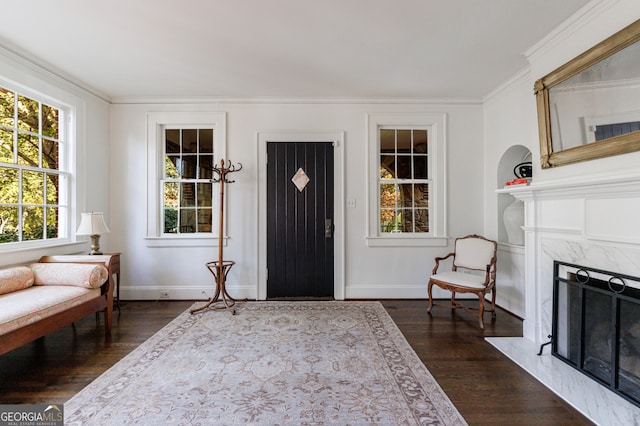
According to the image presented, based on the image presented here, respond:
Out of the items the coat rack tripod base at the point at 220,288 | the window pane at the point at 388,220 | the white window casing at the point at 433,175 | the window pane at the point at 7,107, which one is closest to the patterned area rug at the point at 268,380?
the coat rack tripod base at the point at 220,288

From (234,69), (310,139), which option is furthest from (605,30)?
(234,69)

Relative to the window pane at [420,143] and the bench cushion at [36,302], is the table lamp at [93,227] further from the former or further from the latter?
the window pane at [420,143]

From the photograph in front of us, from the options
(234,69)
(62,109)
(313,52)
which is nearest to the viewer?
(313,52)

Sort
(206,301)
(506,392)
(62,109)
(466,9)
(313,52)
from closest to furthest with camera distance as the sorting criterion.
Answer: (506,392) → (466,9) → (313,52) → (62,109) → (206,301)

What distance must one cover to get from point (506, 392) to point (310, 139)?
128 inches

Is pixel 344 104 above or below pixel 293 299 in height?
above

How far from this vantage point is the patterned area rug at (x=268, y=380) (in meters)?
1.72

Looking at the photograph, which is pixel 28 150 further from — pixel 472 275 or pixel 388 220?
pixel 472 275

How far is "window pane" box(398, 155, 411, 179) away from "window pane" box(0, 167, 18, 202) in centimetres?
432

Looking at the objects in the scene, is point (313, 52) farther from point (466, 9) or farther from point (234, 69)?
point (466, 9)

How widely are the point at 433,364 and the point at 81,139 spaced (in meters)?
4.48

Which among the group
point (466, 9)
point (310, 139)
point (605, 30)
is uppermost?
point (466, 9)

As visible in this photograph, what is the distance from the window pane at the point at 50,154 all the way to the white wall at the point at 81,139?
0.53 feet

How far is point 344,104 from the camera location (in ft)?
13.0
